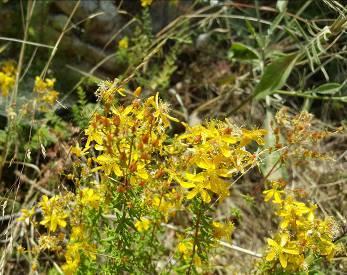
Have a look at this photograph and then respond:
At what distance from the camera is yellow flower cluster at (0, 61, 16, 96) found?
260 cm

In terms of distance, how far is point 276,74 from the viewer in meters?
2.21

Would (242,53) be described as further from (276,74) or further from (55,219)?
(55,219)

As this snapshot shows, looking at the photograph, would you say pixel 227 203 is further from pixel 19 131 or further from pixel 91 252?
pixel 91 252

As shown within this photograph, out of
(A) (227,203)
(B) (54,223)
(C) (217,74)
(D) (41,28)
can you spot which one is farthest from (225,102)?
(B) (54,223)

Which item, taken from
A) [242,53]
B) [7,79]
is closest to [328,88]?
[242,53]

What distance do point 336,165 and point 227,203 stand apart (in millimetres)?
632

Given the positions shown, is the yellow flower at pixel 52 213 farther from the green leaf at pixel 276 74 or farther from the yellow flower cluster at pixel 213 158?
the green leaf at pixel 276 74

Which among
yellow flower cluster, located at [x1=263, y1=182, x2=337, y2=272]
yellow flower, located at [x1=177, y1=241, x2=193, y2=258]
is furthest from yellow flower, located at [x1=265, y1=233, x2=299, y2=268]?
yellow flower, located at [x1=177, y1=241, x2=193, y2=258]

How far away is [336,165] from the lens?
8.84 ft

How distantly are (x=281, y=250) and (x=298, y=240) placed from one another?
7 centimetres

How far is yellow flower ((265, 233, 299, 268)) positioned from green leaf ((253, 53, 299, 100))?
37.9 inches

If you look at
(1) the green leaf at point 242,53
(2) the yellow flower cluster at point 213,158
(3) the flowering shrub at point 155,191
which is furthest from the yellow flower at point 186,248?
(1) the green leaf at point 242,53

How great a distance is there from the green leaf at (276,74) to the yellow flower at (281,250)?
96 cm

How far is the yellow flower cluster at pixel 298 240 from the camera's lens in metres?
1.38
